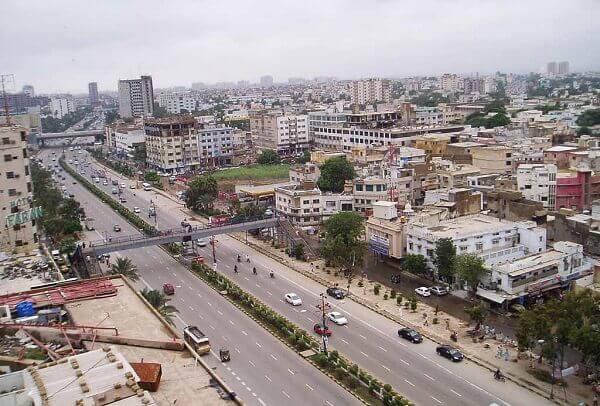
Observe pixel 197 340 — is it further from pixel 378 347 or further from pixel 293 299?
pixel 378 347

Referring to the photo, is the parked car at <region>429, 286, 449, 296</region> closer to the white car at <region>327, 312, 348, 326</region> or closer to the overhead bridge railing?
the white car at <region>327, 312, 348, 326</region>

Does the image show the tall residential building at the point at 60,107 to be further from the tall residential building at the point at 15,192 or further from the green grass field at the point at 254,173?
the tall residential building at the point at 15,192

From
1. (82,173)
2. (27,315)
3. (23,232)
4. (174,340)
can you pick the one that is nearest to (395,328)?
(174,340)

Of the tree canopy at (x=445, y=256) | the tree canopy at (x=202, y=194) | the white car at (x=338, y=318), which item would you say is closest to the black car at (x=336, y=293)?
the white car at (x=338, y=318)

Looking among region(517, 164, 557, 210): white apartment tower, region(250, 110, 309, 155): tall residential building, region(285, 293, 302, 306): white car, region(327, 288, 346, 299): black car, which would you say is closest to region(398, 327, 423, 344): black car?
region(327, 288, 346, 299): black car

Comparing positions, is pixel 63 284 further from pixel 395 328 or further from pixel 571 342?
pixel 571 342

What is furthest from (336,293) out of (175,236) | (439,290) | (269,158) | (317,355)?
(269,158)
